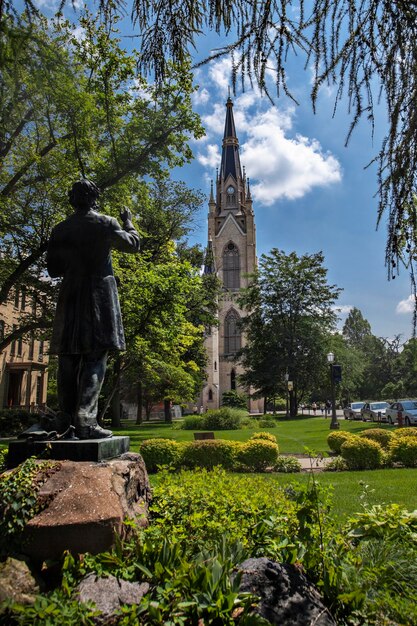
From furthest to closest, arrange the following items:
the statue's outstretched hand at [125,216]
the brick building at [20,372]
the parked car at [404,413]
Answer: the brick building at [20,372] → the parked car at [404,413] → the statue's outstretched hand at [125,216]

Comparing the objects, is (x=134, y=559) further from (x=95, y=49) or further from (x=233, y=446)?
(x=95, y=49)

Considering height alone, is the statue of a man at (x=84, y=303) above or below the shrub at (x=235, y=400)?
above

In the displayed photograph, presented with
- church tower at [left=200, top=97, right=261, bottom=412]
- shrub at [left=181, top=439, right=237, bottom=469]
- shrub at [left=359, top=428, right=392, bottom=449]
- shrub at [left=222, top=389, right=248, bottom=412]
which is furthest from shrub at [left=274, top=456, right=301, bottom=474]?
church tower at [left=200, top=97, right=261, bottom=412]

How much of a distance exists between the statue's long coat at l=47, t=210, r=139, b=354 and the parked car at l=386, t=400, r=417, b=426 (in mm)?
22350

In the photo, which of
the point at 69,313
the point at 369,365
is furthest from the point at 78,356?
the point at 369,365

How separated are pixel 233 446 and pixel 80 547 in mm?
9278

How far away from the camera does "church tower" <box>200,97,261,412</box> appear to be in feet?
215

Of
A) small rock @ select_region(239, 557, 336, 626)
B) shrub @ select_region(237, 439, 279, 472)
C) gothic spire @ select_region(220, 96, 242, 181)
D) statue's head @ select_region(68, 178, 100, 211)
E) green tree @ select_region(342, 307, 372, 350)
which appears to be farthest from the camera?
green tree @ select_region(342, 307, 372, 350)

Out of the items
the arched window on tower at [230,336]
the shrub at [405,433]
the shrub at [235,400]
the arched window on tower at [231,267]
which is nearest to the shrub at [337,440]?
the shrub at [405,433]

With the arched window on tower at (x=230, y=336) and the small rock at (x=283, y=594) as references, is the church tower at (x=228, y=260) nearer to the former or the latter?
the arched window on tower at (x=230, y=336)

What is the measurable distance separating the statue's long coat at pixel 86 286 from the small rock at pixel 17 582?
187 centimetres

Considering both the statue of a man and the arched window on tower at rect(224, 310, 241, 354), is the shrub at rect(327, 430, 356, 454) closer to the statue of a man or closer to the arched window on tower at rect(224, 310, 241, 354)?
the statue of a man

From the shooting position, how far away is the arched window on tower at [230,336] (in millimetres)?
71062

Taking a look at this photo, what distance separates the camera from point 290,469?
1145 centimetres
